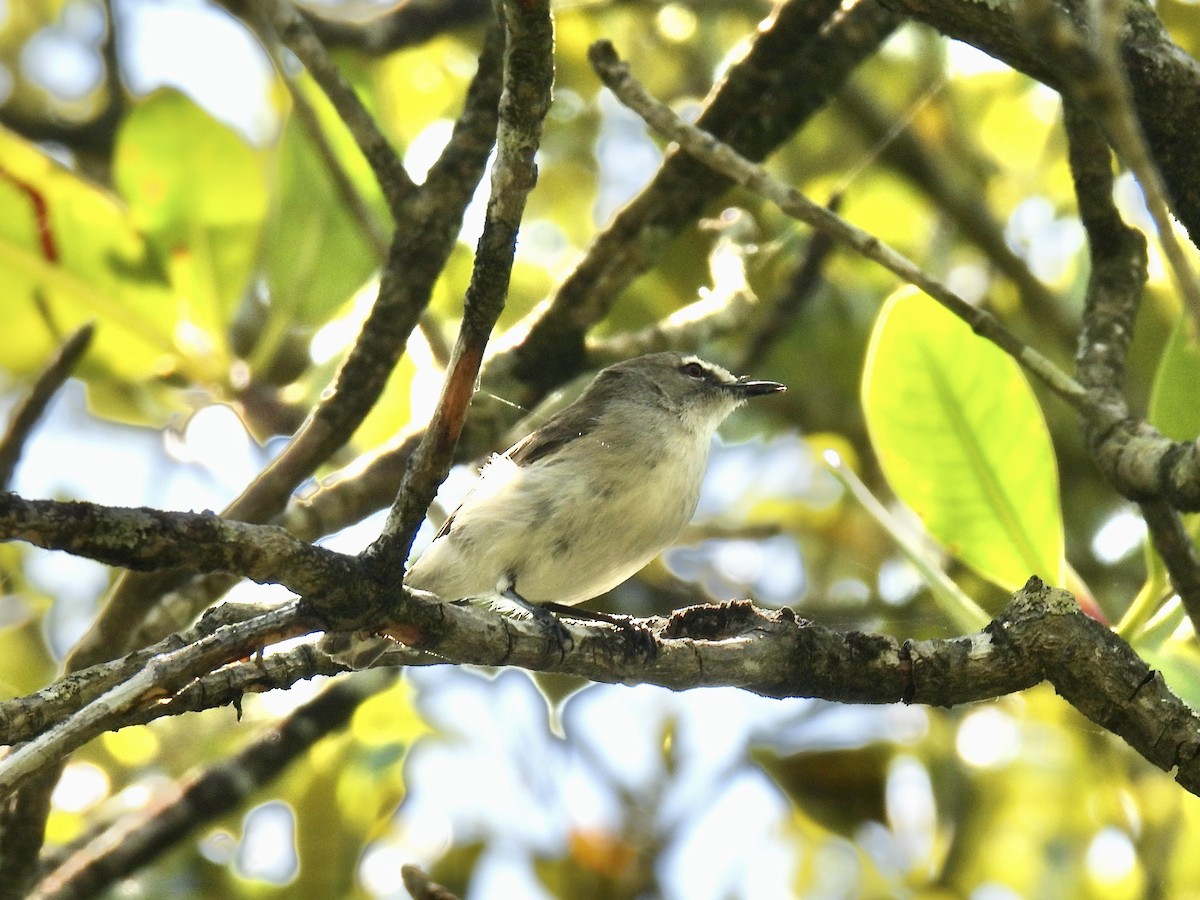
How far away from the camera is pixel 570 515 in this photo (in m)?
4.02

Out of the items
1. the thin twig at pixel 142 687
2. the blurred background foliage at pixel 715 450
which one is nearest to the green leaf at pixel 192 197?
the blurred background foliage at pixel 715 450

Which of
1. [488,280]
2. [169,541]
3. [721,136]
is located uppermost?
[721,136]

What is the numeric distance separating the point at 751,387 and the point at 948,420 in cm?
156

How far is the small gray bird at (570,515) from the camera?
159 inches

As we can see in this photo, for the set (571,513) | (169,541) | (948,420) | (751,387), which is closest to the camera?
(169,541)

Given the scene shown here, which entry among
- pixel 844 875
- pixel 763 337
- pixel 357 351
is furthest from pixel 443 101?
pixel 844 875

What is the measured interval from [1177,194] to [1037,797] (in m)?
3.09

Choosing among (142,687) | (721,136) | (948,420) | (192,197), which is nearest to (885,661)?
(948,420)

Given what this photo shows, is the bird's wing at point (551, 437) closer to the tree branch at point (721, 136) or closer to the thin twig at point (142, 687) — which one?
the tree branch at point (721, 136)

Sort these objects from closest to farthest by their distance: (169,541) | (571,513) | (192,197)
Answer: (169,541) < (571,513) < (192,197)

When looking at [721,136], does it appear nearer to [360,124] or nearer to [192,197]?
[360,124]

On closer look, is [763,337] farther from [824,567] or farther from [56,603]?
[56,603]

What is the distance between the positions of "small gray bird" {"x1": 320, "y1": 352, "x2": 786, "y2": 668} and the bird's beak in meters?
0.46

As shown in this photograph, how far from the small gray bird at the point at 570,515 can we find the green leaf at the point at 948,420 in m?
0.87
